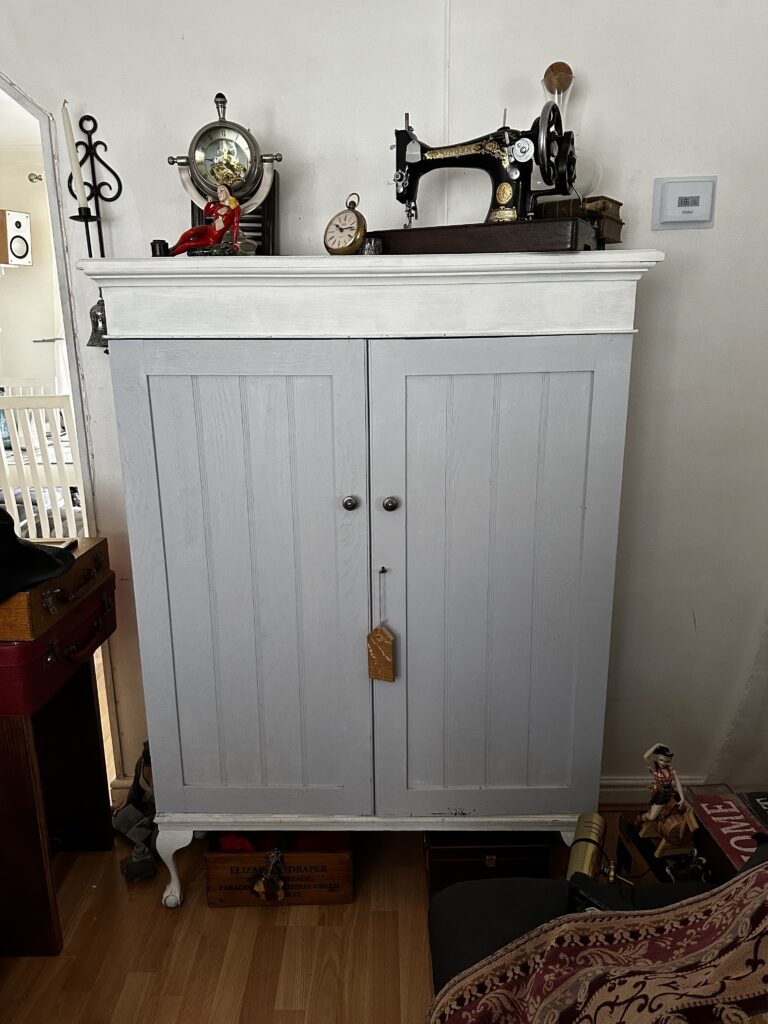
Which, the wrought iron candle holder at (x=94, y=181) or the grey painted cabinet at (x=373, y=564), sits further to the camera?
the wrought iron candle holder at (x=94, y=181)

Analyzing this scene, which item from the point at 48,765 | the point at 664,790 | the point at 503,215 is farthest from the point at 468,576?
the point at 48,765

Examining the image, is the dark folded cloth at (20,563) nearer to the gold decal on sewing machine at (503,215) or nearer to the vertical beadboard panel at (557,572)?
the vertical beadboard panel at (557,572)

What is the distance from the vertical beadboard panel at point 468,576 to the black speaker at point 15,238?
398 cm

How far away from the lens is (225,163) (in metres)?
1.68

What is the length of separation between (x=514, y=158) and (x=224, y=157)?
65 centimetres

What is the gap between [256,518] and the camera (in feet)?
5.12

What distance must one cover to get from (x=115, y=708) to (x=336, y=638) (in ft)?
2.93

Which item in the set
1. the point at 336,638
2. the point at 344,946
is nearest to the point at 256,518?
the point at 336,638

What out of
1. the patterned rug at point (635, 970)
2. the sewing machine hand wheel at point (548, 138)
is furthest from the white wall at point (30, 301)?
the patterned rug at point (635, 970)

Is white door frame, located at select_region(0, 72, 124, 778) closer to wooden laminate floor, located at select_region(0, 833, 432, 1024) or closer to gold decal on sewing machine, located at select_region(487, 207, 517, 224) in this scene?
wooden laminate floor, located at select_region(0, 833, 432, 1024)

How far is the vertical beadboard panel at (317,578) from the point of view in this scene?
1.50 meters

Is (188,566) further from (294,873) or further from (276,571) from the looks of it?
(294,873)

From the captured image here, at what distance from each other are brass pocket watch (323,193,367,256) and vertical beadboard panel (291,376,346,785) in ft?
0.96

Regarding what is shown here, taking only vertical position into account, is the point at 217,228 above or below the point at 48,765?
above
